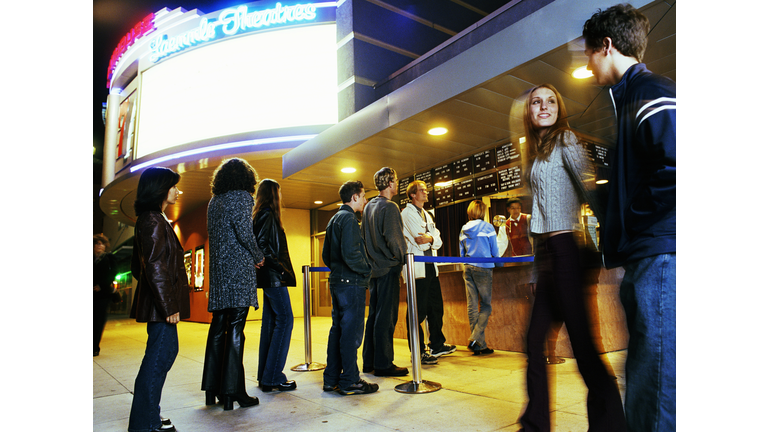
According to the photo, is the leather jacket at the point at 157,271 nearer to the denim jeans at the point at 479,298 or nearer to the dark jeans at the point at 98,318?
the denim jeans at the point at 479,298

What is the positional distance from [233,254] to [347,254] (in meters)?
0.84

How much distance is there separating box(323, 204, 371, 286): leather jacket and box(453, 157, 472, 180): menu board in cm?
335

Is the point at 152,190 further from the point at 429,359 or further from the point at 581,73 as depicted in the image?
the point at 581,73

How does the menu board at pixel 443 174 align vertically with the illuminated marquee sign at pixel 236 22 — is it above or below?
below

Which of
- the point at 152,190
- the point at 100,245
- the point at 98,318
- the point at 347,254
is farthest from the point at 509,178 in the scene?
the point at 98,318

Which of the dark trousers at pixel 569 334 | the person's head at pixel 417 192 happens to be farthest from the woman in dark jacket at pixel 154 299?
the person's head at pixel 417 192

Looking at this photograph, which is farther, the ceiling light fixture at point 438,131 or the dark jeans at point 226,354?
the ceiling light fixture at point 438,131

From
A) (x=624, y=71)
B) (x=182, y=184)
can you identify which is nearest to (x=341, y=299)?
(x=624, y=71)

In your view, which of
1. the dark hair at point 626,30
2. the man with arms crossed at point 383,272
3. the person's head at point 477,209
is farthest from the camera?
the person's head at point 477,209

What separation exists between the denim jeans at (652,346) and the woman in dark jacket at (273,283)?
274 cm

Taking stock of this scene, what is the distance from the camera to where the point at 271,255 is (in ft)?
12.0

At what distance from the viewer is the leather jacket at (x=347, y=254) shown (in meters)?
3.65

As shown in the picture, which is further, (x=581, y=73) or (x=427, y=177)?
(x=427, y=177)
